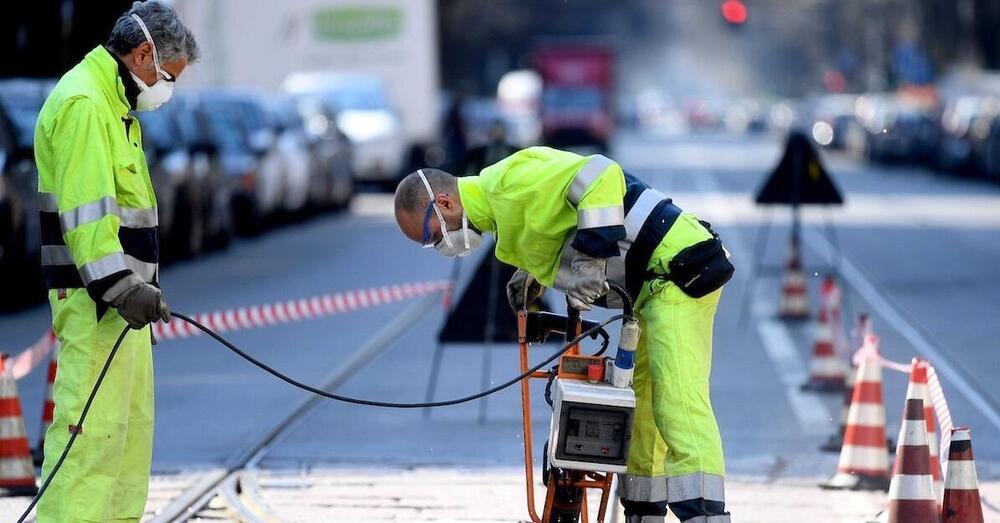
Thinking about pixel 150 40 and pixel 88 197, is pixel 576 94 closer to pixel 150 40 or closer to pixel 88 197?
pixel 150 40

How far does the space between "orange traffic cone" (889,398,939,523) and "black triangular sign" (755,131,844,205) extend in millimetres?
7967

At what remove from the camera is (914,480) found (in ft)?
22.9

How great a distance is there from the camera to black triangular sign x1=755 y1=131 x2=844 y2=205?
14.9 m

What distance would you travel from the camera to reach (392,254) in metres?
22.1

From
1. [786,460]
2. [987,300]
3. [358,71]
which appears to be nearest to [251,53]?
[358,71]

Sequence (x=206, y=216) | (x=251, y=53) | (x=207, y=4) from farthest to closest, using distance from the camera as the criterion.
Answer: (x=251, y=53)
(x=207, y=4)
(x=206, y=216)

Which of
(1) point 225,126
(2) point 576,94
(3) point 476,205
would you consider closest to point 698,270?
(3) point 476,205

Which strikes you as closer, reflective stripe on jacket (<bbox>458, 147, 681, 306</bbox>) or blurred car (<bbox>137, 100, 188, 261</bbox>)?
reflective stripe on jacket (<bbox>458, 147, 681, 306</bbox>)

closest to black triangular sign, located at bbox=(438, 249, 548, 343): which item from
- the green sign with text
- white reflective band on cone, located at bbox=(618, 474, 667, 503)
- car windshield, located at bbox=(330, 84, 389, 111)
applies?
white reflective band on cone, located at bbox=(618, 474, 667, 503)

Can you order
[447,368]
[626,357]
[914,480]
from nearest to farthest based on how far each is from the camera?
[626,357], [914,480], [447,368]

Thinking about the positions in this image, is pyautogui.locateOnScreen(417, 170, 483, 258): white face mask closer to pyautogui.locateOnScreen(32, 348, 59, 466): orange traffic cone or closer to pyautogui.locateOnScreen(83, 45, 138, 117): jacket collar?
pyautogui.locateOnScreen(83, 45, 138, 117): jacket collar

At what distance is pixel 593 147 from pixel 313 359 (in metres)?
49.4

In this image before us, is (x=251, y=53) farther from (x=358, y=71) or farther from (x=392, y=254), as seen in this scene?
(x=392, y=254)

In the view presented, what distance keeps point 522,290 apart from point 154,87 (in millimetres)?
1398
